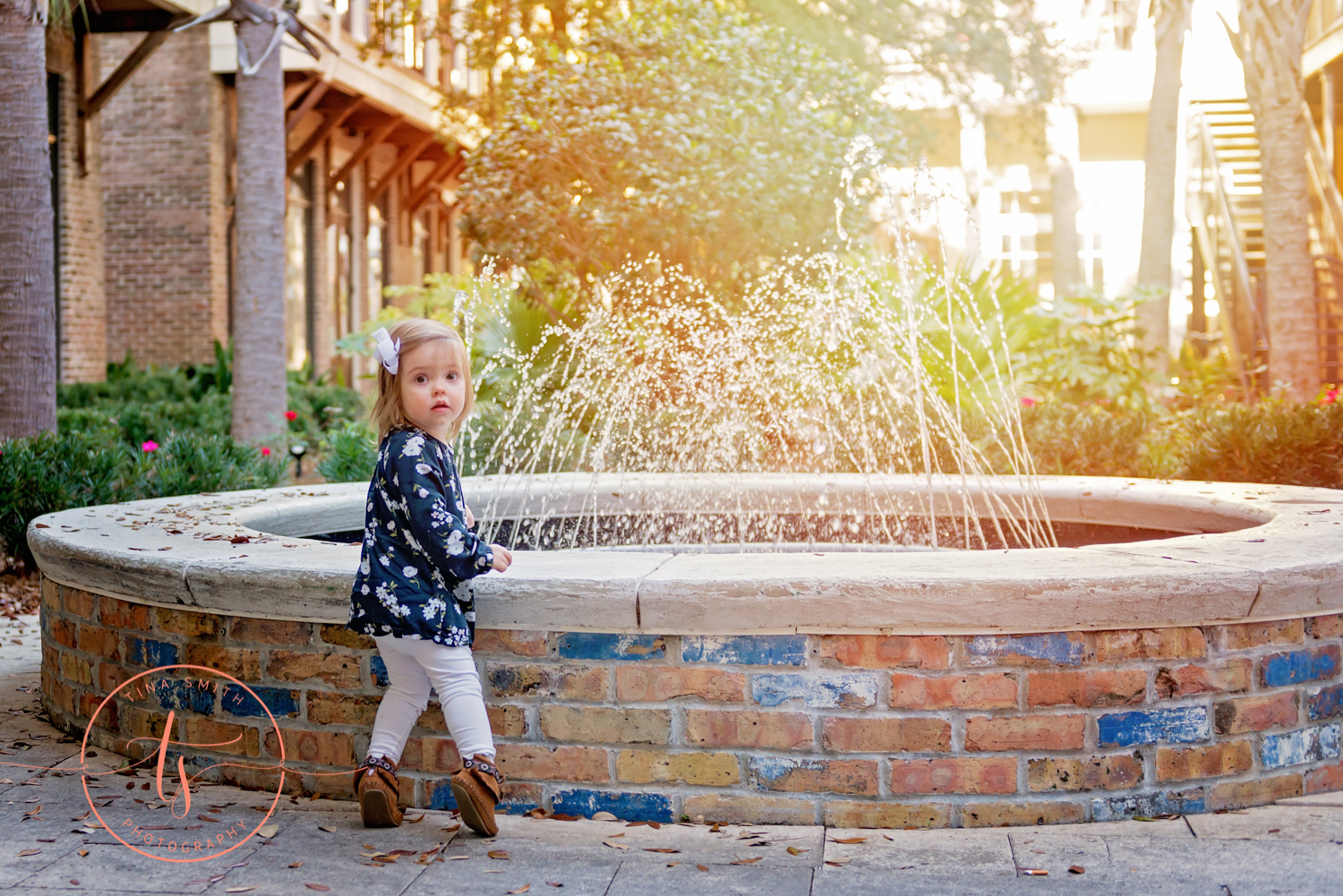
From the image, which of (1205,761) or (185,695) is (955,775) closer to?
(1205,761)

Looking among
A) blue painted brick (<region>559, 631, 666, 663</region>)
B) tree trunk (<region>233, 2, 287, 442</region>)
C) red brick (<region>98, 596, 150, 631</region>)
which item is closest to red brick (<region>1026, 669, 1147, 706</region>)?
blue painted brick (<region>559, 631, 666, 663</region>)

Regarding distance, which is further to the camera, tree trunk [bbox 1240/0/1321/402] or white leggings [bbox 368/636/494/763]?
tree trunk [bbox 1240/0/1321/402]

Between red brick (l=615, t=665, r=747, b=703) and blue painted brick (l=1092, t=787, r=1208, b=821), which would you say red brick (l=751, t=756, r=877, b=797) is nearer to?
red brick (l=615, t=665, r=747, b=703)

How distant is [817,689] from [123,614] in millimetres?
2122

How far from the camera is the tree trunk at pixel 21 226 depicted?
23.6 feet

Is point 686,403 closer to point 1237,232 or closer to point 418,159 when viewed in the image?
point 1237,232

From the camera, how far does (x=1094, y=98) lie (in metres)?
25.2

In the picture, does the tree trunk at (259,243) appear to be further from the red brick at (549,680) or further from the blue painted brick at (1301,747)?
the blue painted brick at (1301,747)

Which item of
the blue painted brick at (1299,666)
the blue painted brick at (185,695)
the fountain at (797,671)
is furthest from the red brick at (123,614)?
the blue painted brick at (1299,666)

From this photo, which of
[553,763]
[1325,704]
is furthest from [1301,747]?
[553,763]

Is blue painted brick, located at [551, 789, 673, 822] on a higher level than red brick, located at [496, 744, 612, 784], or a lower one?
lower

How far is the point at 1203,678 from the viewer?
11.0 feet

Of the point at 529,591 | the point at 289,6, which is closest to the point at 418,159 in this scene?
the point at 289,6

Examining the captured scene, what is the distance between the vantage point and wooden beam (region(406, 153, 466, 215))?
72.0 ft
